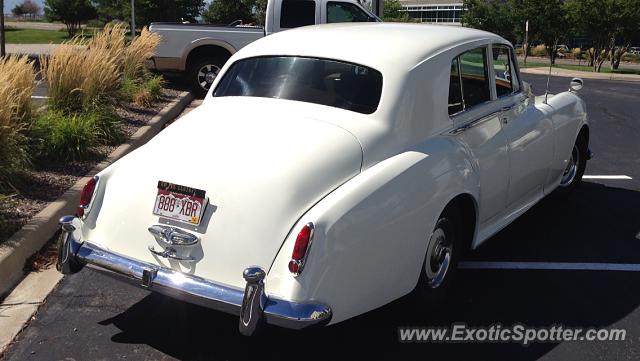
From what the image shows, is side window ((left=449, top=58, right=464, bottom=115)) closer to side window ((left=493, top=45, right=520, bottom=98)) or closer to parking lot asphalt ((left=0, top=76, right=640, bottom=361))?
side window ((left=493, top=45, right=520, bottom=98))

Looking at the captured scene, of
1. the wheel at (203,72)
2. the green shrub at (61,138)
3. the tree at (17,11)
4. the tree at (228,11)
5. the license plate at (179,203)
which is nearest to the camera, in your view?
the license plate at (179,203)

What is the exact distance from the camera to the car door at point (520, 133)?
4777 millimetres

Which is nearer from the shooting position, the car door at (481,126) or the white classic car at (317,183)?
the white classic car at (317,183)

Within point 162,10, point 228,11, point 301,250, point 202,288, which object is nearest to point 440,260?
point 301,250

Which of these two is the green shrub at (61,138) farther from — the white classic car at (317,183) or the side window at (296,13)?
the side window at (296,13)

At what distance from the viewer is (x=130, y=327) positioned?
151 inches

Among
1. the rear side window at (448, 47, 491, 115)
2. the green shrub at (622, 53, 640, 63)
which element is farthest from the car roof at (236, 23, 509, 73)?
the green shrub at (622, 53, 640, 63)

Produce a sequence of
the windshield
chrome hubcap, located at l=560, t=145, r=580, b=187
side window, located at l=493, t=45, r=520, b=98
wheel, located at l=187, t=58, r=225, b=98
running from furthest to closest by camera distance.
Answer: wheel, located at l=187, t=58, r=225, b=98, chrome hubcap, located at l=560, t=145, r=580, b=187, side window, located at l=493, t=45, r=520, b=98, the windshield

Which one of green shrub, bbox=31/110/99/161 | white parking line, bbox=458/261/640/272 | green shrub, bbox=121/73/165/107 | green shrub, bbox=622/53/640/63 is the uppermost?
green shrub, bbox=622/53/640/63

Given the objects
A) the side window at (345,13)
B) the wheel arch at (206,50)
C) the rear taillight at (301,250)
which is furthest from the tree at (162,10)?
the rear taillight at (301,250)

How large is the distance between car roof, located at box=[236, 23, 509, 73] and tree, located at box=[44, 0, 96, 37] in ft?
143

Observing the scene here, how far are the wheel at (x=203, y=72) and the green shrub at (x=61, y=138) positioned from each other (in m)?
5.83

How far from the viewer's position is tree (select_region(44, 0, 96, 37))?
44.0 m

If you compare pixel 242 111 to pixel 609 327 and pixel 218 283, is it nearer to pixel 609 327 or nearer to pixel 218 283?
pixel 218 283
